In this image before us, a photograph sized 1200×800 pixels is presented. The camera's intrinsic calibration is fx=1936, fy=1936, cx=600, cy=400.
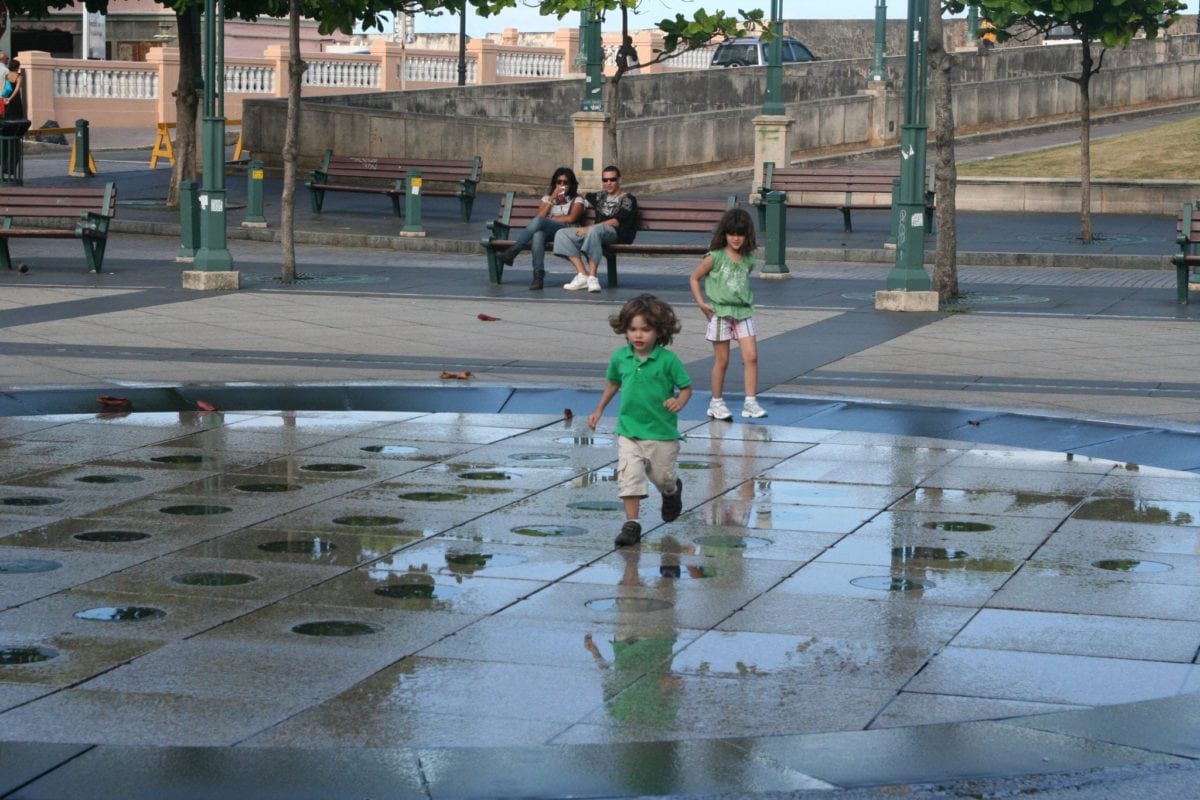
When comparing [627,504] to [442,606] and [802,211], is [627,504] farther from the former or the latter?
[802,211]

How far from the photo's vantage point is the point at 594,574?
8164mm

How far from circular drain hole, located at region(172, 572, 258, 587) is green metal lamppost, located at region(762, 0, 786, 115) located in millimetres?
24370

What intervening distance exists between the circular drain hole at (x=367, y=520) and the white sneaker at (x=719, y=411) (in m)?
3.60

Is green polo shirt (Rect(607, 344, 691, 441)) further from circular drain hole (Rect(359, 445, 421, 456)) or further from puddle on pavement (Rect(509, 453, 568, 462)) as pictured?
circular drain hole (Rect(359, 445, 421, 456))

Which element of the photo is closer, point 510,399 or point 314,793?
point 314,793

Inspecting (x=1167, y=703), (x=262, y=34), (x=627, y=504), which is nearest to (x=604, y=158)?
(x=627, y=504)

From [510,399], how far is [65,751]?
751 cm

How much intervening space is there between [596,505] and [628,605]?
2.02 m

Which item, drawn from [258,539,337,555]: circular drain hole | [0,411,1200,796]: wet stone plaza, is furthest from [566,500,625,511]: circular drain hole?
[258,539,337,555]: circular drain hole

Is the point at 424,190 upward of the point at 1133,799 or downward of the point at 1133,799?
upward

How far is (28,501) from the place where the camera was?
9492 millimetres

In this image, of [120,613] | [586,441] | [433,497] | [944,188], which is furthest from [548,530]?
[944,188]

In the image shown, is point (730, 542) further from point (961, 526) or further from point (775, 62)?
point (775, 62)

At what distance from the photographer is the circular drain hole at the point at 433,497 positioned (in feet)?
31.9
